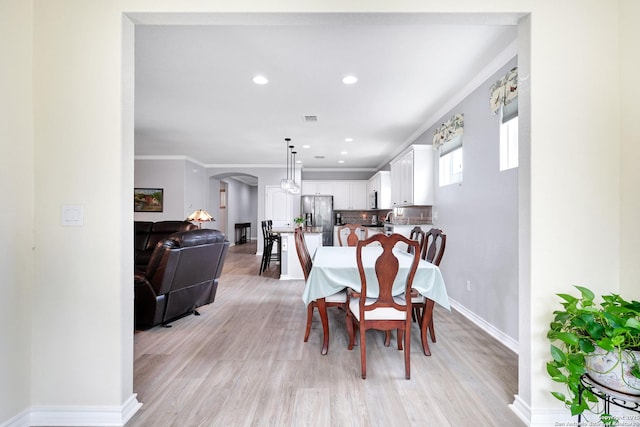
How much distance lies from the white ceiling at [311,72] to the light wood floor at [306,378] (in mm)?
2307

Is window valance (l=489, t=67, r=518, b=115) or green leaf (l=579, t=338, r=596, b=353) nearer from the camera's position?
green leaf (l=579, t=338, r=596, b=353)

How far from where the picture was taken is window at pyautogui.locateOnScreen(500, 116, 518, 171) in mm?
2686

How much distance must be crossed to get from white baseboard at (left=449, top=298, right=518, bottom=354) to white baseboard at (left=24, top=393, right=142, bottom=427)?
2933 millimetres

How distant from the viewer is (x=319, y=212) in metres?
8.70

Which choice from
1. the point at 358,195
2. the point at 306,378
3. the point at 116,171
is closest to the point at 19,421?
the point at 116,171

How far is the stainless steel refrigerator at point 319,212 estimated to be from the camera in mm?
8664

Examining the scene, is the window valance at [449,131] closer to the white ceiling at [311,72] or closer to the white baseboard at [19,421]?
the white ceiling at [311,72]

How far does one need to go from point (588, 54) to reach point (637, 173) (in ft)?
2.32

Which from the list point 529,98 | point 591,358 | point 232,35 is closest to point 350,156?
point 232,35

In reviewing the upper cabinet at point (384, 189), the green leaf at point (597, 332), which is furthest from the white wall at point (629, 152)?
the upper cabinet at point (384, 189)

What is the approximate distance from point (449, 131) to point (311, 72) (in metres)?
1.97

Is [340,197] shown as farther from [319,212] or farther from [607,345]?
[607,345]

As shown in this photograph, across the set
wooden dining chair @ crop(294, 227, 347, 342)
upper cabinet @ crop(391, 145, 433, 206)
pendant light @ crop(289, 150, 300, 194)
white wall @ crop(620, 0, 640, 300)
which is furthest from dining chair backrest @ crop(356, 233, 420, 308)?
pendant light @ crop(289, 150, 300, 194)

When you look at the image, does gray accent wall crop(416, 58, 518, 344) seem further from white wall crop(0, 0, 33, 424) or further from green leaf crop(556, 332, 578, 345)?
white wall crop(0, 0, 33, 424)
